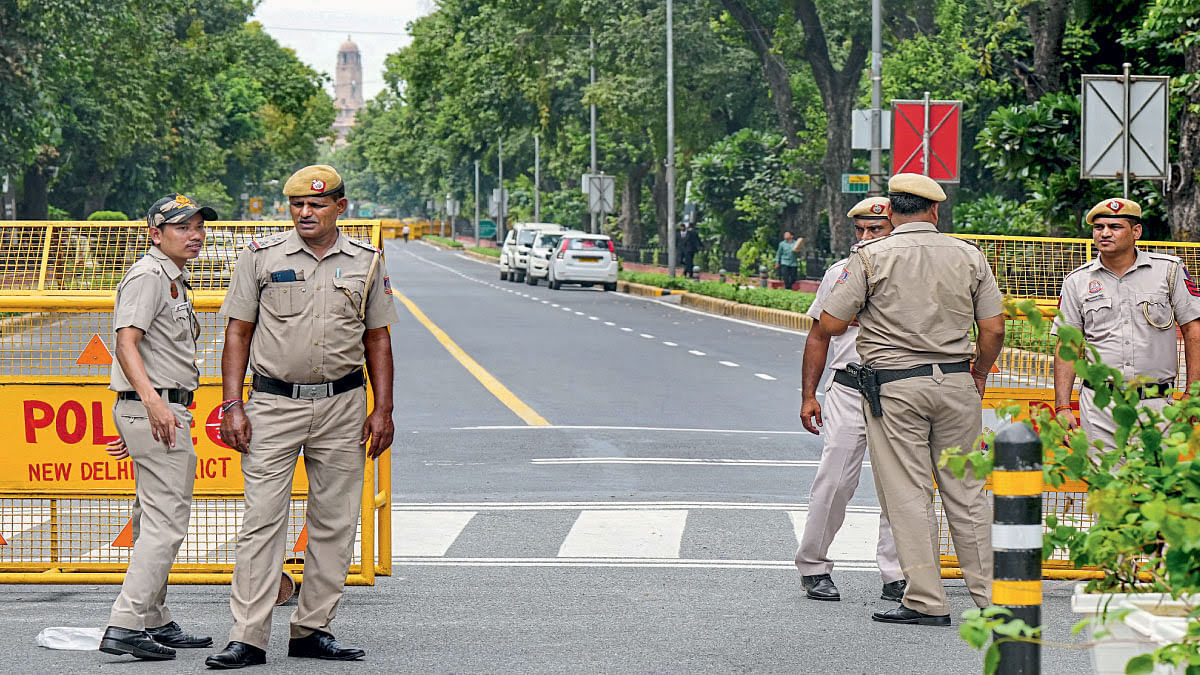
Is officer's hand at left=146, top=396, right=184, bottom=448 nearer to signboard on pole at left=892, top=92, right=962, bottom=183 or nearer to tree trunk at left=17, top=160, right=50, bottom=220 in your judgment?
signboard on pole at left=892, top=92, right=962, bottom=183

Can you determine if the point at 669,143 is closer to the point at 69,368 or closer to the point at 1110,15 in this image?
the point at 1110,15

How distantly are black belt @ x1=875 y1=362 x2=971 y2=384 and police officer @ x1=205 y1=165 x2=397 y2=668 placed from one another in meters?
1.95

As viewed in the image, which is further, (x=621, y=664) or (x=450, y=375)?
(x=450, y=375)

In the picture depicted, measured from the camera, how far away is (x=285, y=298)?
664cm

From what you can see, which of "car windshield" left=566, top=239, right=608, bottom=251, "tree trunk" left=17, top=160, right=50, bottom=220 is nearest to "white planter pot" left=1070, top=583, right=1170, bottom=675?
"car windshield" left=566, top=239, right=608, bottom=251

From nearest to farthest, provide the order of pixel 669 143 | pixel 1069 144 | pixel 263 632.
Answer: pixel 263 632 → pixel 1069 144 → pixel 669 143

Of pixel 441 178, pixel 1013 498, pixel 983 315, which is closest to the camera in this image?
pixel 1013 498

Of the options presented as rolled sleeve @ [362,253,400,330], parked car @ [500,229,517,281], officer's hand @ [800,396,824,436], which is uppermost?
rolled sleeve @ [362,253,400,330]

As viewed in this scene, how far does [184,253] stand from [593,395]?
38.2 feet

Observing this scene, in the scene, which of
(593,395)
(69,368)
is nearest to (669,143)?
(593,395)

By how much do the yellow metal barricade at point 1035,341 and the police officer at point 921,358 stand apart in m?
0.87

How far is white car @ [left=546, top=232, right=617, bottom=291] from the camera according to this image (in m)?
47.7

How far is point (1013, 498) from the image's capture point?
4.56 metres

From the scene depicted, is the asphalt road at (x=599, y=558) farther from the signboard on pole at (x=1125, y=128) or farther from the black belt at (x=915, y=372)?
the signboard on pole at (x=1125, y=128)
